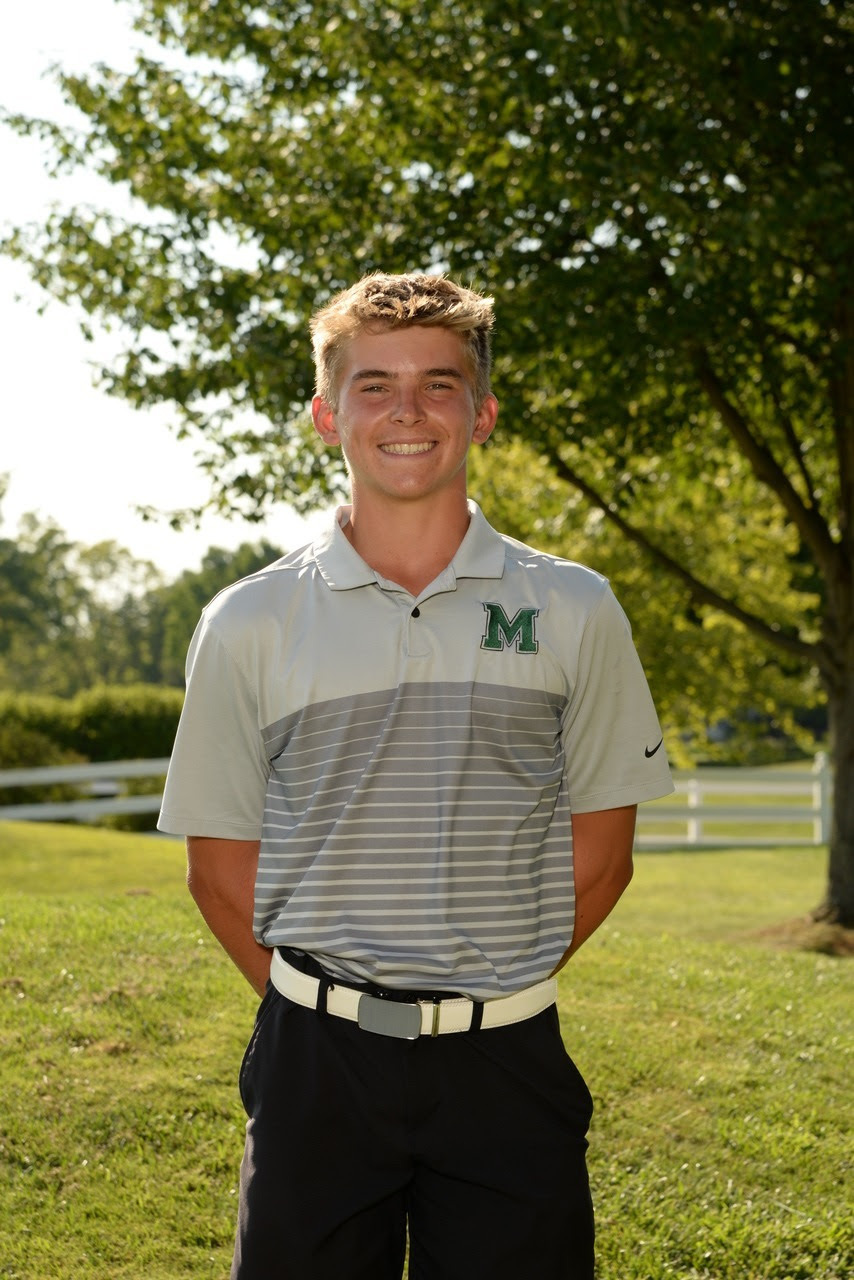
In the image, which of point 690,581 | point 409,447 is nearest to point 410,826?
point 409,447

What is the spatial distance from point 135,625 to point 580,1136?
85922mm

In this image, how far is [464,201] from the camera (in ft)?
33.5

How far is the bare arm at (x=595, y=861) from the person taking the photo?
280 cm

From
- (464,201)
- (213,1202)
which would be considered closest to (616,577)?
(464,201)

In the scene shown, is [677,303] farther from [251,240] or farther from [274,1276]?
[274,1276]

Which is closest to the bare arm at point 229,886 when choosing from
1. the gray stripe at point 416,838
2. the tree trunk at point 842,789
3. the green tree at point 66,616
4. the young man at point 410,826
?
the young man at point 410,826

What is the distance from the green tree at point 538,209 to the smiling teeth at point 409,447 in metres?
6.36

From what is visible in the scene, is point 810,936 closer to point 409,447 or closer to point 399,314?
point 409,447

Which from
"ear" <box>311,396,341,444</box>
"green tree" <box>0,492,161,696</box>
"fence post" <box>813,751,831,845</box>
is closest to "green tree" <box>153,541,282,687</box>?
"green tree" <box>0,492,161,696</box>

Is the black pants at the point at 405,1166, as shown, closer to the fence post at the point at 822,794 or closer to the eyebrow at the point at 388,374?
the eyebrow at the point at 388,374

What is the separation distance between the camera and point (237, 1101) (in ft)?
17.8

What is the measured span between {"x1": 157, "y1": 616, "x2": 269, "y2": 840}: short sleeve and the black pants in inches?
17.1

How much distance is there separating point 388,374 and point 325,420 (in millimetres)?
230

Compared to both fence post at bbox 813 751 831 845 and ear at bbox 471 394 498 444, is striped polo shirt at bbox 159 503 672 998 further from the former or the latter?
fence post at bbox 813 751 831 845
